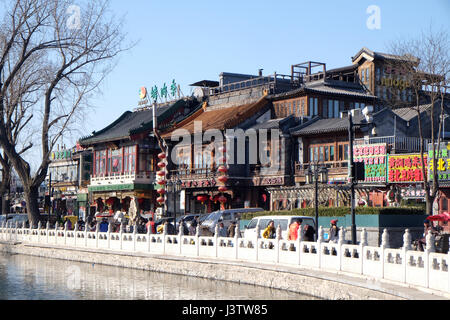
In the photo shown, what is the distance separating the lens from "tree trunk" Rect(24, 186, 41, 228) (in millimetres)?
40062

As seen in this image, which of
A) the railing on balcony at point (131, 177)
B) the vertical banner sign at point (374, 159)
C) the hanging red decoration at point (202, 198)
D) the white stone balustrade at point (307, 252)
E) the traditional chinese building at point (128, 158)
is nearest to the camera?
the white stone balustrade at point (307, 252)

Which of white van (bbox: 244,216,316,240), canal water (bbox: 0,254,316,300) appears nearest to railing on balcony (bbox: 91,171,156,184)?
canal water (bbox: 0,254,316,300)

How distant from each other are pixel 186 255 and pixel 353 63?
28.6m

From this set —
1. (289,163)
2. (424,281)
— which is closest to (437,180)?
(289,163)

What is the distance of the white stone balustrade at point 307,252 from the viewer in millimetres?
15680

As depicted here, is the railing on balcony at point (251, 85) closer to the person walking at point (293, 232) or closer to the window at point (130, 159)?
the window at point (130, 159)

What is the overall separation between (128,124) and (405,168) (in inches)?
1035

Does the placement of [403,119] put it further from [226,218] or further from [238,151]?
[226,218]

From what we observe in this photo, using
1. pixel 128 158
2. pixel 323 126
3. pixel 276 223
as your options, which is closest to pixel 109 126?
pixel 128 158

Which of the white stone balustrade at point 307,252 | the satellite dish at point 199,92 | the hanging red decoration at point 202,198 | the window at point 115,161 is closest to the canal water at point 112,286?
the white stone balustrade at point 307,252

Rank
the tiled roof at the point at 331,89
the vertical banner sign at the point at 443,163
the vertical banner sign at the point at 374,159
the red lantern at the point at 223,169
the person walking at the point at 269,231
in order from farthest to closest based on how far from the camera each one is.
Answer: the tiled roof at the point at 331,89
the red lantern at the point at 223,169
the vertical banner sign at the point at 374,159
the vertical banner sign at the point at 443,163
the person walking at the point at 269,231

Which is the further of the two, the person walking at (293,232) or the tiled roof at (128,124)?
the tiled roof at (128,124)

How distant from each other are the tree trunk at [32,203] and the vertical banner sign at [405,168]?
18.6 meters

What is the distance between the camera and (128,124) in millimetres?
55375
